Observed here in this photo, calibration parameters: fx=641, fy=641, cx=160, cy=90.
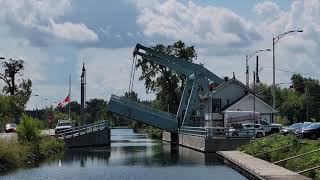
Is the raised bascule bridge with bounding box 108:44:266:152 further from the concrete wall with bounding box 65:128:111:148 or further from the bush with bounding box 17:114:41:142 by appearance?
the bush with bounding box 17:114:41:142

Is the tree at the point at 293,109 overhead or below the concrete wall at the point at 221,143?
overhead

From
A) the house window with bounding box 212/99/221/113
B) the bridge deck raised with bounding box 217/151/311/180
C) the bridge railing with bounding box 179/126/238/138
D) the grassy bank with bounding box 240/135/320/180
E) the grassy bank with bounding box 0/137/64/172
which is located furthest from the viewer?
the house window with bounding box 212/99/221/113

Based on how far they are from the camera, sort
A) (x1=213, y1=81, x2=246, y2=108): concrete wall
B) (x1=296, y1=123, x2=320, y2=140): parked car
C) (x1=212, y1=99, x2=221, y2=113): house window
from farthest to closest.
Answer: (x1=212, y1=99, x2=221, y2=113): house window, (x1=213, y1=81, x2=246, y2=108): concrete wall, (x1=296, y1=123, x2=320, y2=140): parked car

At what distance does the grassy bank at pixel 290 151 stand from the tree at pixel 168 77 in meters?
55.6

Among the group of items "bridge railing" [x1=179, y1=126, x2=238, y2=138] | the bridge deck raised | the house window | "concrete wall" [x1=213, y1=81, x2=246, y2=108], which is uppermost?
"concrete wall" [x1=213, y1=81, x2=246, y2=108]

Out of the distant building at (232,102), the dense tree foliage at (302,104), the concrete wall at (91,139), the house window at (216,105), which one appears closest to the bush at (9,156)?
the concrete wall at (91,139)

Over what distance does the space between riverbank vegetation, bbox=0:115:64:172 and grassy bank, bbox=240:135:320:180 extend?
15.7 m

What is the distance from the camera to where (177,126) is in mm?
75375

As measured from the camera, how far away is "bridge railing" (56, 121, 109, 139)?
225 feet

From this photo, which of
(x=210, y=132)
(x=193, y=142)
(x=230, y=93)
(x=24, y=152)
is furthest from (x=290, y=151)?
(x=230, y=93)

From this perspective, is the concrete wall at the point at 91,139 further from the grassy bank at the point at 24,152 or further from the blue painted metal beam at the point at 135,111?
the grassy bank at the point at 24,152

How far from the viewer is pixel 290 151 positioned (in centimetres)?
3953

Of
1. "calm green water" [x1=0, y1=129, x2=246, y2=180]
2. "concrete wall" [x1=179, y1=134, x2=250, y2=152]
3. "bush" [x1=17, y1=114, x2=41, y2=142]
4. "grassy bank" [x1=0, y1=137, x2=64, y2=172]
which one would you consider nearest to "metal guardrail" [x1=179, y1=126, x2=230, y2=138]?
"concrete wall" [x1=179, y1=134, x2=250, y2=152]

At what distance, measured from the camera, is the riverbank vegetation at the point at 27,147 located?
3944 cm
